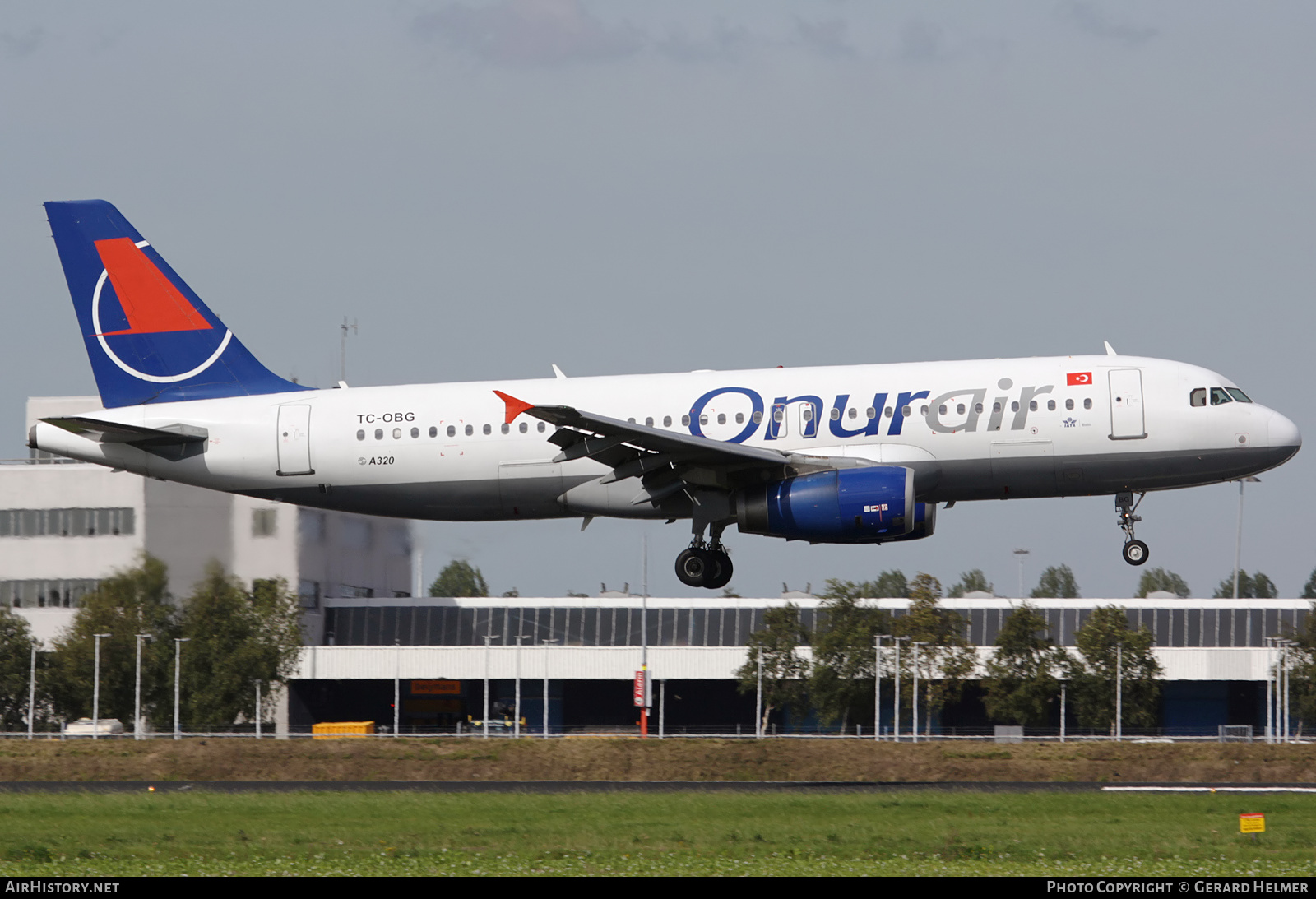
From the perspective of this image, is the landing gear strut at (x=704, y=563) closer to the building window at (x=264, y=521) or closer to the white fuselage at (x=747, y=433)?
the white fuselage at (x=747, y=433)

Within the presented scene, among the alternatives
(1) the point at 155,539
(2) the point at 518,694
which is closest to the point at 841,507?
(1) the point at 155,539

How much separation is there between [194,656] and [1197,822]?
5425cm

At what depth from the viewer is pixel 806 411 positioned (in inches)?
1321

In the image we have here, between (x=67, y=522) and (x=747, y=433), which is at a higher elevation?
(x=747, y=433)

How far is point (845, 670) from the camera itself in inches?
3295

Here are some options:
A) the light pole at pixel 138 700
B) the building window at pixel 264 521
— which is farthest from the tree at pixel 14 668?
the building window at pixel 264 521

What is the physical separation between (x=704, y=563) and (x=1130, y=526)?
9228 millimetres

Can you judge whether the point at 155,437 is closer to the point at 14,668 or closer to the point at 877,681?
the point at 14,668

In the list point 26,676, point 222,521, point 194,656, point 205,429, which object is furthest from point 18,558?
point 205,429

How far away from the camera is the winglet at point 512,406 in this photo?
30.7 metres

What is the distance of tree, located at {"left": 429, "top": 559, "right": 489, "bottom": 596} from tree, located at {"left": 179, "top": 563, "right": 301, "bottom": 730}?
102 m
